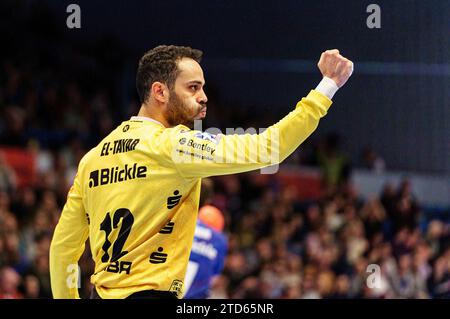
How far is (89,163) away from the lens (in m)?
4.48

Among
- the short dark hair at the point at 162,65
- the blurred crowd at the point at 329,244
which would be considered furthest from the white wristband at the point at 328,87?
the blurred crowd at the point at 329,244

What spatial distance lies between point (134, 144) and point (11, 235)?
7676 millimetres

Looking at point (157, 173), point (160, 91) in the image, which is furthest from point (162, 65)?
point (157, 173)

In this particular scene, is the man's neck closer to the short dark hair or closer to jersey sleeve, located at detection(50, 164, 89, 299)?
the short dark hair

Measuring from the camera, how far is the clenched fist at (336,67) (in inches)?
160

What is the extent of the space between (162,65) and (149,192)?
63 cm

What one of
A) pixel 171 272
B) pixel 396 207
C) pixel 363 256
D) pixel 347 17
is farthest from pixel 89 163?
pixel 396 207

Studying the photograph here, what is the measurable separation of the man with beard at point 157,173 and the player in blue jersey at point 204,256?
3411mm

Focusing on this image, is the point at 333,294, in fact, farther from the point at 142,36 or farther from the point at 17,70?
the point at 17,70

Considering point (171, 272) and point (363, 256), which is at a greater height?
point (171, 272)

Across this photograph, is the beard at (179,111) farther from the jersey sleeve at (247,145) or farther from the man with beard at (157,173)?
the jersey sleeve at (247,145)

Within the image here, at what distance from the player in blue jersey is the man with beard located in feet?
11.2

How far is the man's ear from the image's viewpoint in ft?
14.4
